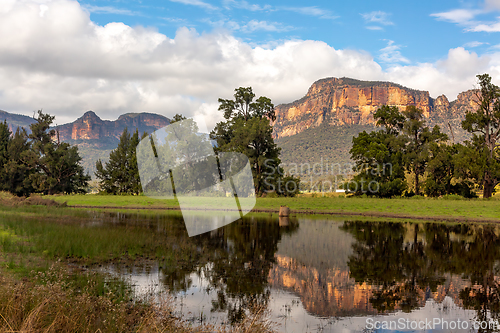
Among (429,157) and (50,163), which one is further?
(50,163)

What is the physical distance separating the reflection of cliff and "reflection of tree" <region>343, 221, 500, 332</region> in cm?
23

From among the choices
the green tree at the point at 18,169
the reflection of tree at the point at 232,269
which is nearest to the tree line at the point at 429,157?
the reflection of tree at the point at 232,269

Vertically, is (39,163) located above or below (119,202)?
above

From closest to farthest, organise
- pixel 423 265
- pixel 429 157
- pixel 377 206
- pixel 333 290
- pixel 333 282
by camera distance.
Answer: pixel 333 290 < pixel 333 282 < pixel 423 265 < pixel 377 206 < pixel 429 157

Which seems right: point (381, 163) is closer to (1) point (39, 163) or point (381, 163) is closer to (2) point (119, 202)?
(2) point (119, 202)

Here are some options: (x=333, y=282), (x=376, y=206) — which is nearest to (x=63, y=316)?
(x=333, y=282)

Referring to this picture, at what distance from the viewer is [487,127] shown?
54219 millimetres

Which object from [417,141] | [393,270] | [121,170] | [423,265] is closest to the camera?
[393,270]

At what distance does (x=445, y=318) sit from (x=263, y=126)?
52464mm

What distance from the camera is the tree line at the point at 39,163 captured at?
64.4 metres

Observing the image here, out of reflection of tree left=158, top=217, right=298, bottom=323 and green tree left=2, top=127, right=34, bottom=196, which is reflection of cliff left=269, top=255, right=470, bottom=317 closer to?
reflection of tree left=158, top=217, right=298, bottom=323

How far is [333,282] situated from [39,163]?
68813mm

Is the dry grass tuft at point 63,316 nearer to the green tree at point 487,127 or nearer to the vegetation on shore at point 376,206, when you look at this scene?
the vegetation on shore at point 376,206

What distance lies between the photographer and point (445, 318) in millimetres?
8430
